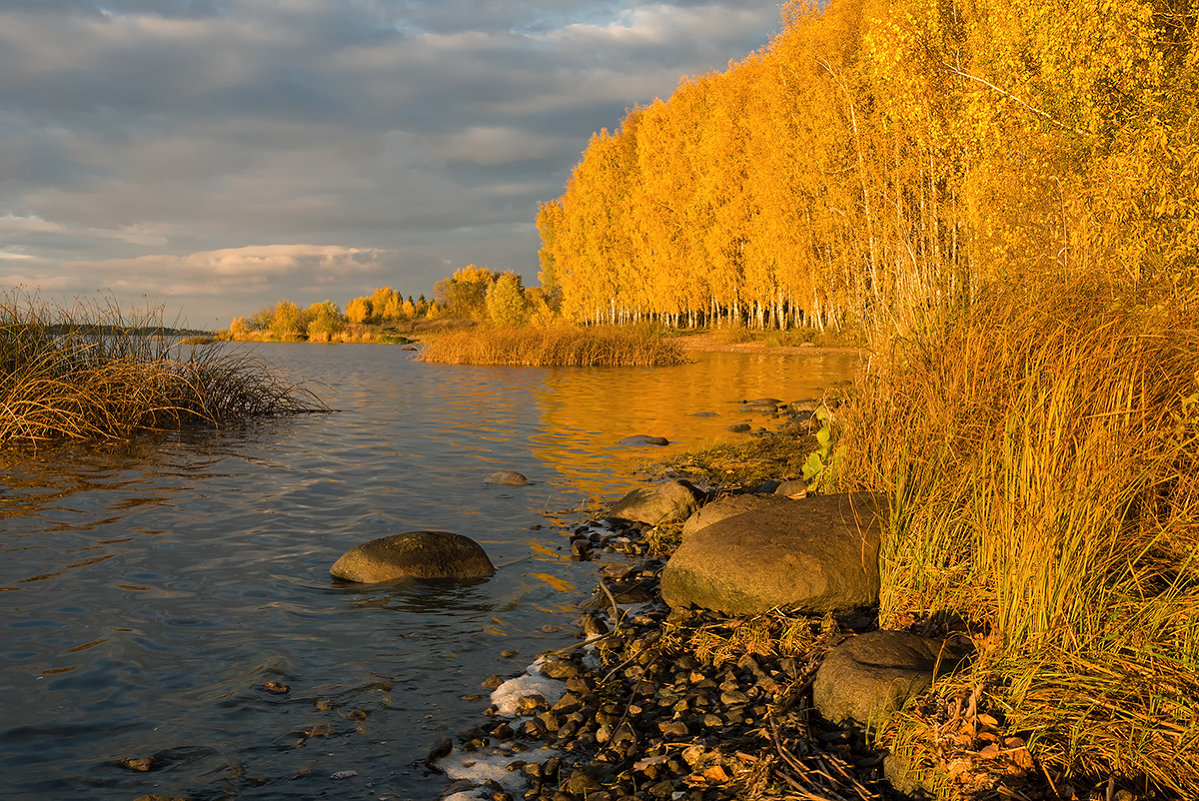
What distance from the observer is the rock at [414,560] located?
26.8 feet

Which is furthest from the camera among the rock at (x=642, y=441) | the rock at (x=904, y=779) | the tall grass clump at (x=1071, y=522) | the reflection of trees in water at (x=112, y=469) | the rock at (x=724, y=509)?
the rock at (x=642, y=441)

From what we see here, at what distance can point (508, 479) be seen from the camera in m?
13.1

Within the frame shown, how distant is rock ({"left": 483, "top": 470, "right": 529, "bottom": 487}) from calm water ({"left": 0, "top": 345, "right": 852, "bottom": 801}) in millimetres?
443

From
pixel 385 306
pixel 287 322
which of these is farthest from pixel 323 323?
pixel 385 306

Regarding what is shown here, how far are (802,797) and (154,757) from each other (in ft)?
12.2

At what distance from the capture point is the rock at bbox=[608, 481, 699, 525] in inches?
395

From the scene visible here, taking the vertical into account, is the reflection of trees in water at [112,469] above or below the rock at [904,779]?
above

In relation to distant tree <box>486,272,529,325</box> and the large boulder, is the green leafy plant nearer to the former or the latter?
the large boulder

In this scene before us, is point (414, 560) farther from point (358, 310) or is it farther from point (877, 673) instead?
point (358, 310)

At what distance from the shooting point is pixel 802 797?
12.5 feet

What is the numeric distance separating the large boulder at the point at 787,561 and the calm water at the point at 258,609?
1.25m

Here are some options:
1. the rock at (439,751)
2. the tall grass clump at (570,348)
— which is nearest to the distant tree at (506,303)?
the tall grass clump at (570,348)

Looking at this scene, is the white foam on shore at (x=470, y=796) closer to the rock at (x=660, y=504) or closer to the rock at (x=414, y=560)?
the rock at (x=414, y=560)

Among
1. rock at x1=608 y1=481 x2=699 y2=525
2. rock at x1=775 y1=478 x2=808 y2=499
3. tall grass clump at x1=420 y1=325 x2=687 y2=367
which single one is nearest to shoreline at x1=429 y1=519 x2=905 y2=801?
rock at x1=775 y1=478 x2=808 y2=499
